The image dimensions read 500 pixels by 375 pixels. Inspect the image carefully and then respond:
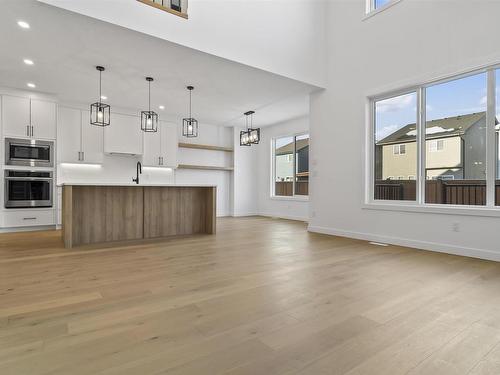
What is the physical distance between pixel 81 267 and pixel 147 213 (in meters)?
1.69

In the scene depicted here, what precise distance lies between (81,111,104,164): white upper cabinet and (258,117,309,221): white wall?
437cm

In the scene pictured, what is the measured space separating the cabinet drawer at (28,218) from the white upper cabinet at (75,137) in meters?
1.24

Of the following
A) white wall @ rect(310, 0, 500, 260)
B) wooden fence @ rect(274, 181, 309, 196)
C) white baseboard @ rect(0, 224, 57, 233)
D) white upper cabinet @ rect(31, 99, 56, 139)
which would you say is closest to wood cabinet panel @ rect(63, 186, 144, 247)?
white baseboard @ rect(0, 224, 57, 233)

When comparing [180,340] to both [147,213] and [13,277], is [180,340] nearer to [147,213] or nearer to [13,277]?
[13,277]

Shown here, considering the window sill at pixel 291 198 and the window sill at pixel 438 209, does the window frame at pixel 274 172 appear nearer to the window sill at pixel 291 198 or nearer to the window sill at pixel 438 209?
the window sill at pixel 291 198

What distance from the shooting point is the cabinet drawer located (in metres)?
5.11

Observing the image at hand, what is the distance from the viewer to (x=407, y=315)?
1810mm

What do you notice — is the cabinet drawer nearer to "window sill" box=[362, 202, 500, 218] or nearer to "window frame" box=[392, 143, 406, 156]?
"window sill" box=[362, 202, 500, 218]

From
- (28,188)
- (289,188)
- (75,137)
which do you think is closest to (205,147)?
(289,188)

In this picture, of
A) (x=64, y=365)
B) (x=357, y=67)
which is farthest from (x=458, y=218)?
(x=64, y=365)

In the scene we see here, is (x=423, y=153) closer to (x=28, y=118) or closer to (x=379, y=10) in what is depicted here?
(x=379, y=10)

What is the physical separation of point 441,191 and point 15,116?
7.20 m

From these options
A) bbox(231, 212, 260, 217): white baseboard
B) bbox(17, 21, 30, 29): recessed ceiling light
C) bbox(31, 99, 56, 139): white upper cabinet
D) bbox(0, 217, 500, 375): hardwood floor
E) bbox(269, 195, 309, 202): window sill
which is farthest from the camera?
bbox(231, 212, 260, 217): white baseboard

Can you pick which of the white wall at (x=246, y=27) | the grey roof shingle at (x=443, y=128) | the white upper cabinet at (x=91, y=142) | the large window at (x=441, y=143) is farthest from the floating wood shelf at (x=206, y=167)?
the grey roof shingle at (x=443, y=128)
